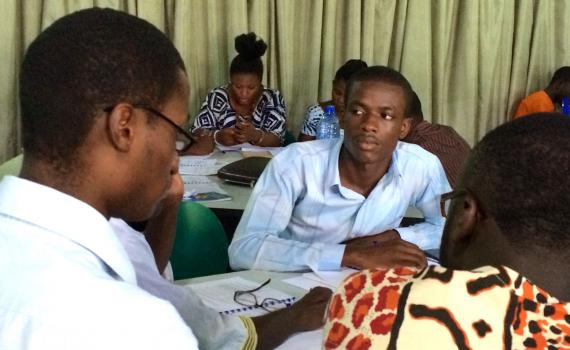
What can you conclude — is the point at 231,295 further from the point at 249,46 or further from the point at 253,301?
the point at 249,46

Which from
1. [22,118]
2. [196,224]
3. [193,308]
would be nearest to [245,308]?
[193,308]

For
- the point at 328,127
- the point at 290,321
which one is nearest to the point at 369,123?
the point at 290,321

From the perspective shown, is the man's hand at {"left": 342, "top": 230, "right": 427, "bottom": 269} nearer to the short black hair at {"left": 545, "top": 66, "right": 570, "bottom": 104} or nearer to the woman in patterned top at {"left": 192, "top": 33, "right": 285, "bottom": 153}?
the woman in patterned top at {"left": 192, "top": 33, "right": 285, "bottom": 153}

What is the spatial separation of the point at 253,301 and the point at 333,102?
287cm

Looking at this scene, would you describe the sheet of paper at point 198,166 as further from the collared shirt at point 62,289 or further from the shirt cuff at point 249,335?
the collared shirt at point 62,289

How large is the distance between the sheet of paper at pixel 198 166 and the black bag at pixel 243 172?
0.58 feet

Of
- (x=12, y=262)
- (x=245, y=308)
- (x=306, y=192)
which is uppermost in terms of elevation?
(x=12, y=262)

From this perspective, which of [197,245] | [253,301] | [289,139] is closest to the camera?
[253,301]

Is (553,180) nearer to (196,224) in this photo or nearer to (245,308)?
(245,308)

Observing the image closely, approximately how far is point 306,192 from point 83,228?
1.28 metres

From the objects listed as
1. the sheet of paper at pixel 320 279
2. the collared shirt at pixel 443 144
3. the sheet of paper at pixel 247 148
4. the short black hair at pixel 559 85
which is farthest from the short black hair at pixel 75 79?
the short black hair at pixel 559 85

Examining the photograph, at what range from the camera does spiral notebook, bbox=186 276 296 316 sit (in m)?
1.51

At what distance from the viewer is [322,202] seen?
2.07m

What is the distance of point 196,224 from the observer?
201cm
